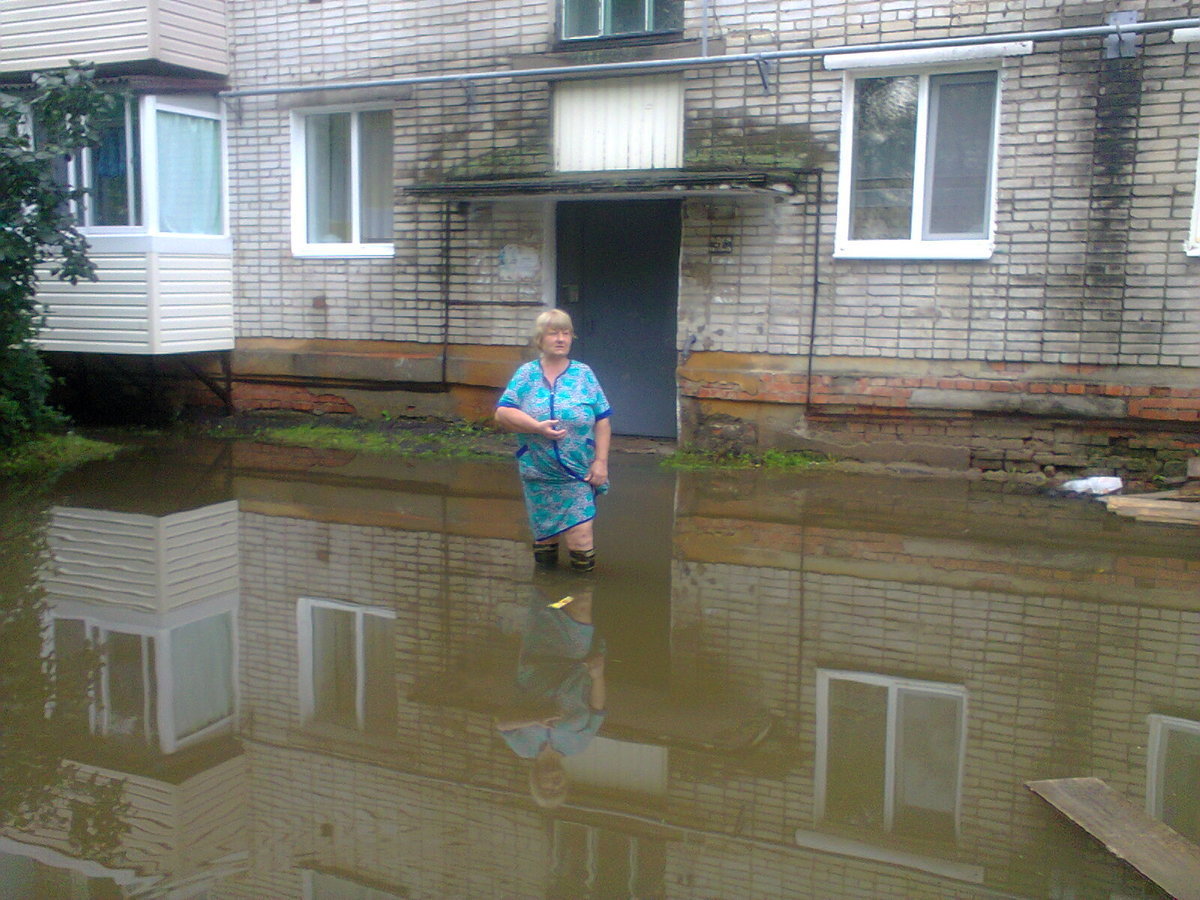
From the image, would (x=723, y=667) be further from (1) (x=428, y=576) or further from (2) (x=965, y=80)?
(2) (x=965, y=80)

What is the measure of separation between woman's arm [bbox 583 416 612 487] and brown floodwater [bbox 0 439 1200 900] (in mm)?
557

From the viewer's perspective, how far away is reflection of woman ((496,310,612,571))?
221 inches

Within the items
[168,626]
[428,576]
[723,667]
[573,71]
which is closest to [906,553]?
[723,667]

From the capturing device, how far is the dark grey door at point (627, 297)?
1001 cm

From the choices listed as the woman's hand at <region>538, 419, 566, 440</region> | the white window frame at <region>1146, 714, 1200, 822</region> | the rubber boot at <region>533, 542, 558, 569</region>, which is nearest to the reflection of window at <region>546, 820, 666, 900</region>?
the white window frame at <region>1146, 714, 1200, 822</region>

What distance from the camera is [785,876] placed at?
10.5 ft

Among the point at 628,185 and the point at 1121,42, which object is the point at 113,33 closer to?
the point at 628,185

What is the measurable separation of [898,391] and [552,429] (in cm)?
402

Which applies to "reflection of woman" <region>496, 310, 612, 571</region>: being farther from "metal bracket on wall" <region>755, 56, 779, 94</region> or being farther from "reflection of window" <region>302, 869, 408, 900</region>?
"metal bracket on wall" <region>755, 56, 779, 94</region>

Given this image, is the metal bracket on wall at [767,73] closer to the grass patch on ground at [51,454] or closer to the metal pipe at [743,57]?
the metal pipe at [743,57]

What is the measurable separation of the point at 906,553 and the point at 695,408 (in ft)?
10.6

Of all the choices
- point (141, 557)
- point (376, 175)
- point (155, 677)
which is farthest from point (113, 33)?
point (155, 677)

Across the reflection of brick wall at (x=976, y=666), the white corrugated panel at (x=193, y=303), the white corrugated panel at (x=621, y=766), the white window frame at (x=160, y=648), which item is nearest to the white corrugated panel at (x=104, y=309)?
the white corrugated panel at (x=193, y=303)

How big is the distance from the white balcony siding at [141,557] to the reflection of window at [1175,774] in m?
4.30
